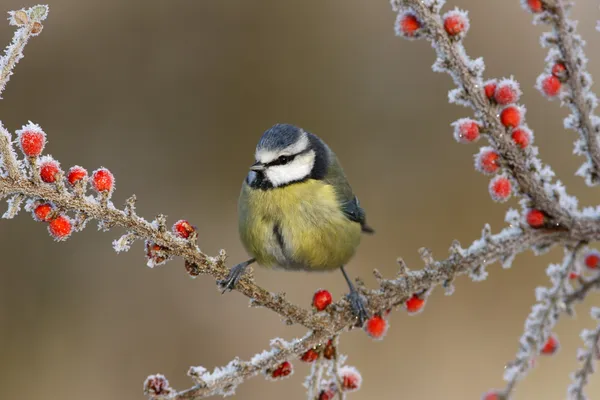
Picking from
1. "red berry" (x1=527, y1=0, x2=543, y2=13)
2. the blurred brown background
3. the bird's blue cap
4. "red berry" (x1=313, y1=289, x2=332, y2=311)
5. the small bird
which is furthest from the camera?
the blurred brown background

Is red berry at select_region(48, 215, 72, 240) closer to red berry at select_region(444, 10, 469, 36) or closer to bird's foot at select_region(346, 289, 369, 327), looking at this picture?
bird's foot at select_region(346, 289, 369, 327)

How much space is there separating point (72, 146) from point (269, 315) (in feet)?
4.42

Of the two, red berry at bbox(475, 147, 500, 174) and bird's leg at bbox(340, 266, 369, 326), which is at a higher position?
red berry at bbox(475, 147, 500, 174)

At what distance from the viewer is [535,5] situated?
89 cm

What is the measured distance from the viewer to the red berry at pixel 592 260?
1021 millimetres

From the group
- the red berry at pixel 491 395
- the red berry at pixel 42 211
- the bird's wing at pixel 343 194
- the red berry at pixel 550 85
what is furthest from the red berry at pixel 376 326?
the bird's wing at pixel 343 194

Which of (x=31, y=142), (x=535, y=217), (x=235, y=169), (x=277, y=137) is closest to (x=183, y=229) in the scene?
(x=31, y=142)

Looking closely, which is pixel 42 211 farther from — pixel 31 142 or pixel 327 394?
pixel 327 394

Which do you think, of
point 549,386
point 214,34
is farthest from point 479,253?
point 214,34

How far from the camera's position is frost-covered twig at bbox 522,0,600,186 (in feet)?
2.93

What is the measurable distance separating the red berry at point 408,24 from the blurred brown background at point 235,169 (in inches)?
80.4

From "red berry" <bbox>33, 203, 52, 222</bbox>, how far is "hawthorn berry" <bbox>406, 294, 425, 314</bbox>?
0.64 m

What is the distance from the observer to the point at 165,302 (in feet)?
10.2

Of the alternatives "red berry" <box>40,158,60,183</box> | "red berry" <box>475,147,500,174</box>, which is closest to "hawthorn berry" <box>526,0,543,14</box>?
"red berry" <box>475,147,500,174</box>
